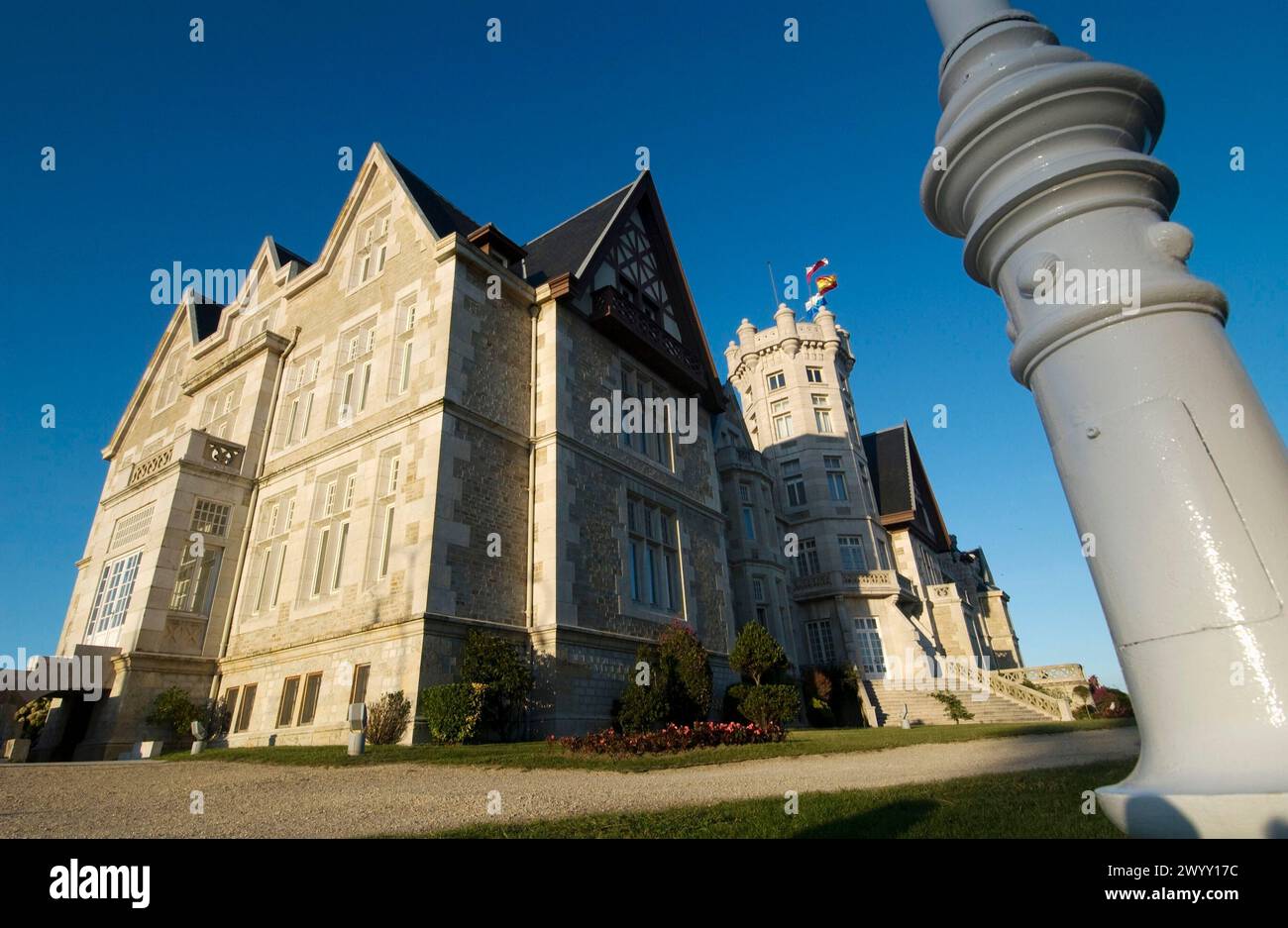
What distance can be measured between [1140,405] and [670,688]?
45.8 feet

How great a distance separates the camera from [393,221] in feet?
64.7

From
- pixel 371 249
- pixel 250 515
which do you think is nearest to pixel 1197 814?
pixel 250 515

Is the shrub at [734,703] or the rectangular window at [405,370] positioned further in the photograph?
the shrub at [734,703]

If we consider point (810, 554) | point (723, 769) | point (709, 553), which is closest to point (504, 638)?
point (723, 769)

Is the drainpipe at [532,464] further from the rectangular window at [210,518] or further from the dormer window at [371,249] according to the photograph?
the rectangular window at [210,518]

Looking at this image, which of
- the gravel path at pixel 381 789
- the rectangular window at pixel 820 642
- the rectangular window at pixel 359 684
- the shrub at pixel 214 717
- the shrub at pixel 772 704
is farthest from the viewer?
the rectangular window at pixel 820 642

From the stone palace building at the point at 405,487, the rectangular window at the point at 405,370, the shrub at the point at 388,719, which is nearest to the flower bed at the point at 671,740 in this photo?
the shrub at the point at 388,719

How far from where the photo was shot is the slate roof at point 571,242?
20755mm

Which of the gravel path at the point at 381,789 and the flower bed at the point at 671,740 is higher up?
the flower bed at the point at 671,740

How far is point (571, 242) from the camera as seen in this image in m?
22.9

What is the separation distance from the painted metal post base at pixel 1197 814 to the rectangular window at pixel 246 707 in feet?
57.7

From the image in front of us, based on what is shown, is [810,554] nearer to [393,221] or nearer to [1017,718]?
[1017,718]

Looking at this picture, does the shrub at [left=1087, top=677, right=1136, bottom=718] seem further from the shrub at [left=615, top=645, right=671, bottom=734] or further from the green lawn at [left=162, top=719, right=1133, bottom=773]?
the shrub at [left=615, top=645, right=671, bottom=734]
